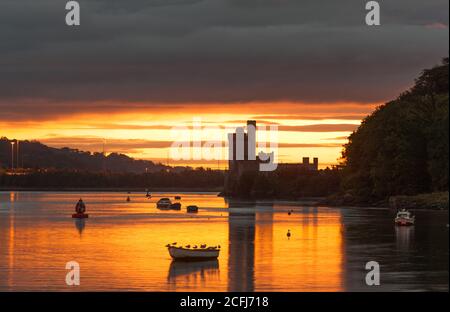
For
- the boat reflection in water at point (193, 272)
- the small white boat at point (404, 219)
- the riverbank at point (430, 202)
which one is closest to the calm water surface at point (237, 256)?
the boat reflection in water at point (193, 272)

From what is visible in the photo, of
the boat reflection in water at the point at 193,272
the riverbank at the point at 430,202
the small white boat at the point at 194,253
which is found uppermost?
the riverbank at the point at 430,202

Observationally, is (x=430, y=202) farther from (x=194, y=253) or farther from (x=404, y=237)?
(x=194, y=253)

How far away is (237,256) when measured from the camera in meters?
98.1

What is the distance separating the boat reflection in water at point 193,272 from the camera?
77075 mm

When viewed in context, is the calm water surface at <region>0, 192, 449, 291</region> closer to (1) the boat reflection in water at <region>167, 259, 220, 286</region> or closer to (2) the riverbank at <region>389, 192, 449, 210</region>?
(1) the boat reflection in water at <region>167, 259, 220, 286</region>

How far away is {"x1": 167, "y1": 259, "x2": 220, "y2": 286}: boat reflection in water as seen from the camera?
77075mm

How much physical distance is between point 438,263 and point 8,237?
66.6 metres

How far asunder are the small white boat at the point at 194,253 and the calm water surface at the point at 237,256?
77 centimetres

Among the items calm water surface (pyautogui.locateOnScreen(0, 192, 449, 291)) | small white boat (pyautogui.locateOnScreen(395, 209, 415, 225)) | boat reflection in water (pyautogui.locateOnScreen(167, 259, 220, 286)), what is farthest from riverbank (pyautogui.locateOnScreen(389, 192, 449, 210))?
boat reflection in water (pyautogui.locateOnScreen(167, 259, 220, 286))

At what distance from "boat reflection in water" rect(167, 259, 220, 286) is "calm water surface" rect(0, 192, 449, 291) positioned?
80 mm

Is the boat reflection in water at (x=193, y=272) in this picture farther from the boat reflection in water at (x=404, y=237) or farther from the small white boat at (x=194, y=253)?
the boat reflection in water at (x=404, y=237)
